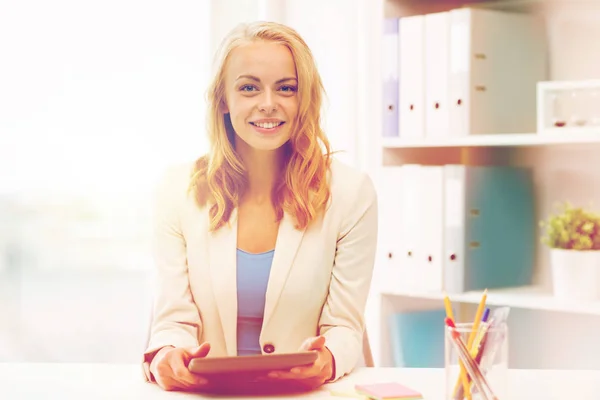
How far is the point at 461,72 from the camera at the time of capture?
2357 mm

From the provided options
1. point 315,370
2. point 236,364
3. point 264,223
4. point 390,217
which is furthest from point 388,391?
point 390,217

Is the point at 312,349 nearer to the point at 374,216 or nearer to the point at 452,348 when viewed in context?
the point at 452,348

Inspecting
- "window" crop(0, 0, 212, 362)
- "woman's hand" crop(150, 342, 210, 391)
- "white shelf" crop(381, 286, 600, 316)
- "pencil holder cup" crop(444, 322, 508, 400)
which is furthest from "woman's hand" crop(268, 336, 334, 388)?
"window" crop(0, 0, 212, 362)

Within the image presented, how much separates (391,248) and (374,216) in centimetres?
69

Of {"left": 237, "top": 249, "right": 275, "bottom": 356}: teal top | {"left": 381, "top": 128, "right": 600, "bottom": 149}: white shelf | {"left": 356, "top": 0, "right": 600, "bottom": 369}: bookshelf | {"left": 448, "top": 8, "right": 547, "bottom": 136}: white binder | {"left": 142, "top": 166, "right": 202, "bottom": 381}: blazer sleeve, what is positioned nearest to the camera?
{"left": 142, "top": 166, "right": 202, "bottom": 381}: blazer sleeve

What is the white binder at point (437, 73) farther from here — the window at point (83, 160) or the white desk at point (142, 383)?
the white desk at point (142, 383)

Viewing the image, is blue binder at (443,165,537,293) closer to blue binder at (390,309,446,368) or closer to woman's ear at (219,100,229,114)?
blue binder at (390,309,446,368)

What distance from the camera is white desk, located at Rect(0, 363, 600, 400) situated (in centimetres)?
137

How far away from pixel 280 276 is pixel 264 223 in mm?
133

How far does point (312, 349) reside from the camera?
1.46 m

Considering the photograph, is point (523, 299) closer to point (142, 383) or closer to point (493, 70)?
point (493, 70)

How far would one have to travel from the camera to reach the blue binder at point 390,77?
2.50 m

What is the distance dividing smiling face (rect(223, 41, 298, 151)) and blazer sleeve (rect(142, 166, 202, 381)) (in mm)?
182

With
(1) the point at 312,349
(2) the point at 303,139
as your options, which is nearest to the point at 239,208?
(2) the point at 303,139
